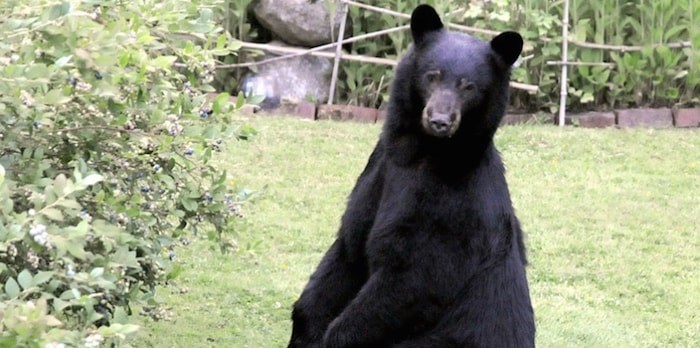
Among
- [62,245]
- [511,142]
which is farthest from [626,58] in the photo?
[62,245]

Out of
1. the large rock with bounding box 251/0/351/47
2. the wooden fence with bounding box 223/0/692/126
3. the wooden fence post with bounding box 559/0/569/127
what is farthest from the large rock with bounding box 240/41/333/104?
the wooden fence post with bounding box 559/0/569/127

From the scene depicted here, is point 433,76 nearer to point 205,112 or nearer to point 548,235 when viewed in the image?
point 205,112

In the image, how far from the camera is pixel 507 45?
417cm

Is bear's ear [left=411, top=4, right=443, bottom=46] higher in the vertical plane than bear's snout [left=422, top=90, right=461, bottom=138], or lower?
higher

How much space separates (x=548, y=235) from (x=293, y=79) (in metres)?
4.57

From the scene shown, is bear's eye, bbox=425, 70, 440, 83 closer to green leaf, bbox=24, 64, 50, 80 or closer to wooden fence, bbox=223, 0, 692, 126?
green leaf, bbox=24, 64, 50, 80

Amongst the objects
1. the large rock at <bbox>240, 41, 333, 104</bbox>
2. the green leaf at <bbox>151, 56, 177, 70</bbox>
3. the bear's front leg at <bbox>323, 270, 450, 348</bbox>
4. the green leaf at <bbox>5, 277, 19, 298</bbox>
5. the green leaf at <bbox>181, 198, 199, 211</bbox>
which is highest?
the green leaf at <bbox>151, 56, 177, 70</bbox>

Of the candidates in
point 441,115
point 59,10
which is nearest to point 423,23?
point 441,115

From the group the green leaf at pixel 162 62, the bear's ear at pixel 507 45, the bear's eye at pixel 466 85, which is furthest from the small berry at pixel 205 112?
the bear's ear at pixel 507 45

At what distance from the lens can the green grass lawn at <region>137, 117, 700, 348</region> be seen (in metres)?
6.30

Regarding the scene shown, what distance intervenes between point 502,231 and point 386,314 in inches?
21.0

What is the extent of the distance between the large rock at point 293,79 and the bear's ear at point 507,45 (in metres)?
7.49

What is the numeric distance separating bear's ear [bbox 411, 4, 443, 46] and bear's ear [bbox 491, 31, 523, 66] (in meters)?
→ 0.24

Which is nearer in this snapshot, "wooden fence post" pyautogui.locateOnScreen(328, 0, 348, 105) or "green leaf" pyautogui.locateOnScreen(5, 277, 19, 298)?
"green leaf" pyautogui.locateOnScreen(5, 277, 19, 298)
